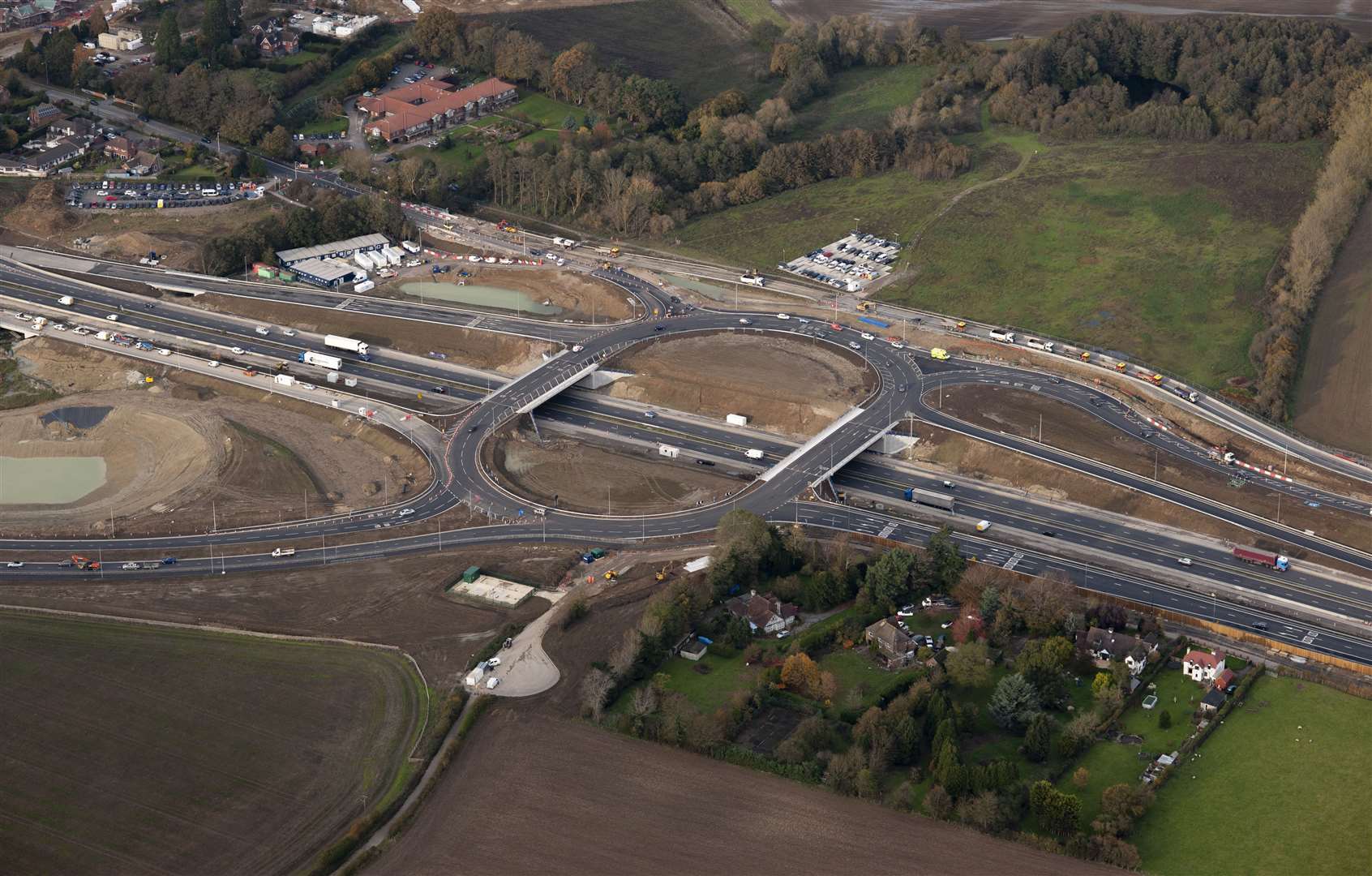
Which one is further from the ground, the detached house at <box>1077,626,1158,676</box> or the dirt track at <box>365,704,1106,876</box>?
the detached house at <box>1077,626,1158,676</box>

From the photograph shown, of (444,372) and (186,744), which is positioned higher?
(444,372)

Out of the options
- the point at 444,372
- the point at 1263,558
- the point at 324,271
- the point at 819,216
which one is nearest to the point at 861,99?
the point at 819,216

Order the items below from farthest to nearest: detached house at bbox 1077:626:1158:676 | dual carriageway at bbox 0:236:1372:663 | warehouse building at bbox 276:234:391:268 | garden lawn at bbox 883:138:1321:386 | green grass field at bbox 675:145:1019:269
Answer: green grass field at bbox 675:145:1019:269 → warehouse building at bbox 276:234:391:268 → garden lawn at bbox 883:138:1321:386 → dual carriageway at bbox 0:236:1372:663 → detached house at bbox 1077:626:1158:676

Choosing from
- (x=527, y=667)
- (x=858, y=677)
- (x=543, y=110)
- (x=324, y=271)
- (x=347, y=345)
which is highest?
(x=543, y=110)

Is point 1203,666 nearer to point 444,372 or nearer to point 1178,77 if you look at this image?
point 444,372

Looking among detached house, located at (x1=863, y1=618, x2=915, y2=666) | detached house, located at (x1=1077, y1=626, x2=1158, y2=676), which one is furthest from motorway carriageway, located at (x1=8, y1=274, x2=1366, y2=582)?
detached house, located at (x1=863, y1=618, x2=915, y2=666)

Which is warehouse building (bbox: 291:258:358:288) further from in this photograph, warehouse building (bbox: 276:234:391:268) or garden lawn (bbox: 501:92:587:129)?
garden lawn (bbox: 501:92:587:129)
